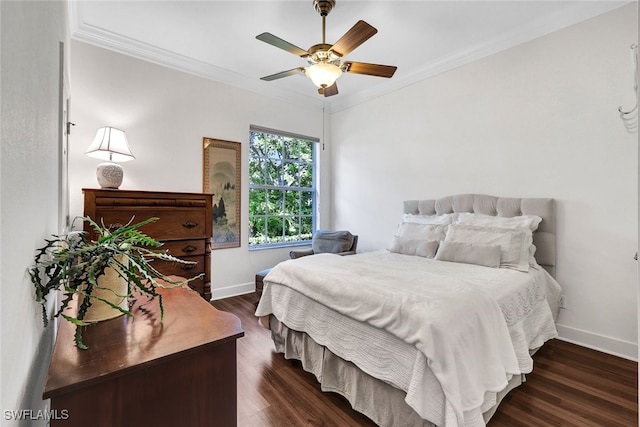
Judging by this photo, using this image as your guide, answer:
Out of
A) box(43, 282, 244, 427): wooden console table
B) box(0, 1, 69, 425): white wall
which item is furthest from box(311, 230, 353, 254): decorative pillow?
box(0, 1, 69, 425): white wall

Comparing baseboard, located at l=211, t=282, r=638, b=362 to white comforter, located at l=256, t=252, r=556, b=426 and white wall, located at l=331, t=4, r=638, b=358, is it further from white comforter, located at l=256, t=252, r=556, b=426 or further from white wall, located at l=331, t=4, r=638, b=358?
white comforter, located at l=256, t=252, r=556, b=426

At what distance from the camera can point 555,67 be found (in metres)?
2.63

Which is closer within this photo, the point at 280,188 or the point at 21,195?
the point at 21,195

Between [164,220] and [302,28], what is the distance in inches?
86.1

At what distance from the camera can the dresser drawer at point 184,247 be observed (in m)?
2.60

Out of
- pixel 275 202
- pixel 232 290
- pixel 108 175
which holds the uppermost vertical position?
pixel 108 175

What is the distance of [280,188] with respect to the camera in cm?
438

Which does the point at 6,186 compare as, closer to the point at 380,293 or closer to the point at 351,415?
the point at 380,293

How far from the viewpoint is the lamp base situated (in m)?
2.54

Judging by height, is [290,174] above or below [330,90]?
below

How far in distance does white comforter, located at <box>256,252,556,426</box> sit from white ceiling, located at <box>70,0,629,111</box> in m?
A: 2.17

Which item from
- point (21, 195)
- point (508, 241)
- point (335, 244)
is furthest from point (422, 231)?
point (21, 195)

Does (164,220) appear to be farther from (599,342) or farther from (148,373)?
(599,342)

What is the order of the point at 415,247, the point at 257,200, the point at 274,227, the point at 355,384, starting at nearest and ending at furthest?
the point at 355,384
the point at 415,247
the point at 257,200
the point at 274,227
